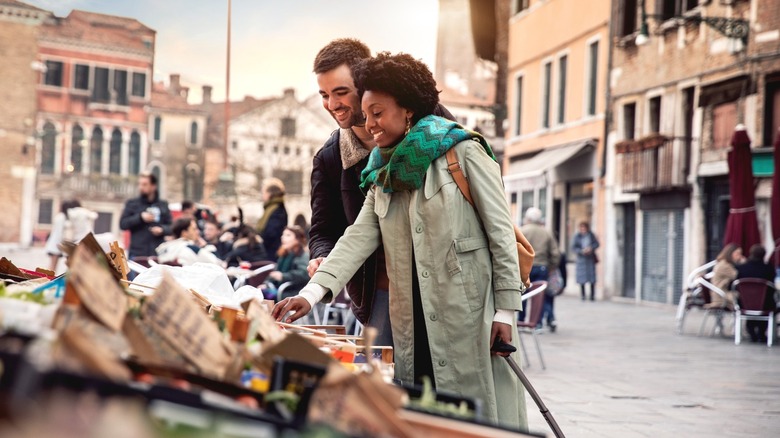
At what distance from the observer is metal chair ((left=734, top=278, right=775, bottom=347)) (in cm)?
1255

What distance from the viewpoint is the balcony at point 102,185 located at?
54438 mm

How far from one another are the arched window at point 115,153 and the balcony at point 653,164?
37.1 metres

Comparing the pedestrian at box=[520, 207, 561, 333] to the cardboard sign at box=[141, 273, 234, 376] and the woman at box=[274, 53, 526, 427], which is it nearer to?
the woman at box=[274, 53, 526, 427]

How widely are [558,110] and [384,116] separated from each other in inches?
1002

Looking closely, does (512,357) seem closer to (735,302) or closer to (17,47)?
(735,302)

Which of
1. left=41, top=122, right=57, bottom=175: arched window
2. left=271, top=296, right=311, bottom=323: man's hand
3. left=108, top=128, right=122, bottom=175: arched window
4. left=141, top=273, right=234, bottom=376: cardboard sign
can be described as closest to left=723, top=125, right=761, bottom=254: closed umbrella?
left=271, top=296, right=311, bottom=323: man's hand

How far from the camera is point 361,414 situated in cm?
163

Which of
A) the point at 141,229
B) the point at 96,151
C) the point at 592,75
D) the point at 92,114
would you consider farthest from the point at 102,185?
the point at 141,229

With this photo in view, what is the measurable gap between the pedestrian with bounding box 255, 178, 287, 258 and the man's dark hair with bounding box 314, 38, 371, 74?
22.7 ft

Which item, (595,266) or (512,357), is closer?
(512,357)

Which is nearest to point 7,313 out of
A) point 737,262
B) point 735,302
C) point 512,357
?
point 512,357

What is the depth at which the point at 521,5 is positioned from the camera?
103ft

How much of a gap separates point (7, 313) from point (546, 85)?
2840cm

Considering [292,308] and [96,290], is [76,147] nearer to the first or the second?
[292,308]
